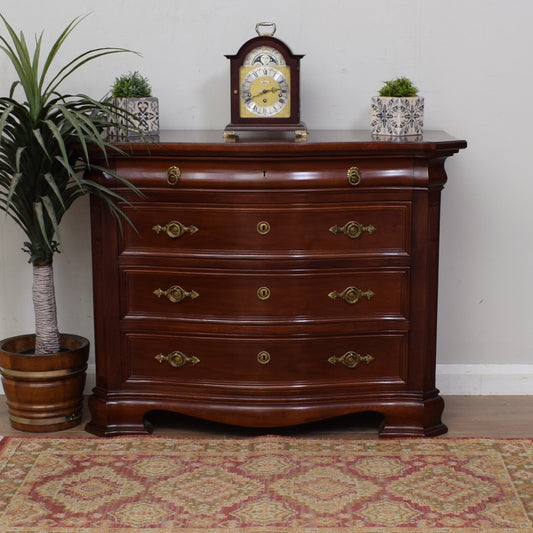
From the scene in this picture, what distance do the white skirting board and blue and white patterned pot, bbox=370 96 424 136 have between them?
994mm

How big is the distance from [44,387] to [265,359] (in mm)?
758

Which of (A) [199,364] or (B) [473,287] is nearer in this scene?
(A) [199,364]

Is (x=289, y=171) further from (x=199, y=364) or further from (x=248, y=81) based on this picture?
(x=199, y=364)

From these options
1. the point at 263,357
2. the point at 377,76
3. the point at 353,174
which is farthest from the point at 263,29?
the point at 263,357

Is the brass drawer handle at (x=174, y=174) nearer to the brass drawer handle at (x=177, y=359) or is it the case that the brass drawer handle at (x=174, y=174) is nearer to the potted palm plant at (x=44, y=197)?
Answer: the potted palm plant at (x=44, y=197)

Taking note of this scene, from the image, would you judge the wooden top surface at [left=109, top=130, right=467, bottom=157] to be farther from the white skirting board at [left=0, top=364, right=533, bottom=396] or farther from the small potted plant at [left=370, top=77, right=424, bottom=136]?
the white skirting board at [left=0, top=364, right=533, bottom=396]

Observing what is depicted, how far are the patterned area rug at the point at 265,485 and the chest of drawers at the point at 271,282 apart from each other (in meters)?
0.14

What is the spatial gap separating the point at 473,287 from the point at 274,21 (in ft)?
4.06

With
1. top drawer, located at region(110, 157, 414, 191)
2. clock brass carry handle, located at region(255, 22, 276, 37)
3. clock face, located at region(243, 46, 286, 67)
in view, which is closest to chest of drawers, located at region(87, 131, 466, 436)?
top drawer, located at region(110, 157, 414, 191)

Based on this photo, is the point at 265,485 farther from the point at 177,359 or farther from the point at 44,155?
the point at 44,155

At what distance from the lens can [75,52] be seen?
126 inches

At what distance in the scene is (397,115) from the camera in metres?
2.89

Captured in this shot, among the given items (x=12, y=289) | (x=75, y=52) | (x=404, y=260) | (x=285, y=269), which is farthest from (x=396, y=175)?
(x=12, y=289)

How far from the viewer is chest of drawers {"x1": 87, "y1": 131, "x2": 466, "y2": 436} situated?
2.78 meters
